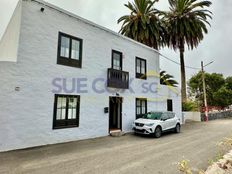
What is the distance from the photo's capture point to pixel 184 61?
72.6 ft

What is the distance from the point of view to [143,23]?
1872 centimetres

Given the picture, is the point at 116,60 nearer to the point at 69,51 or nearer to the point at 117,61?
the point at 117,61

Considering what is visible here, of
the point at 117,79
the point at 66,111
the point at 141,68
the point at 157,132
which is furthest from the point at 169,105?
the point at 66,111

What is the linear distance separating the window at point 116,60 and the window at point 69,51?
2923mm

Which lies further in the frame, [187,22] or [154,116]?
[187,22]

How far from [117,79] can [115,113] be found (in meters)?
2.71

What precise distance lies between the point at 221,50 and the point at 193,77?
1476 cm

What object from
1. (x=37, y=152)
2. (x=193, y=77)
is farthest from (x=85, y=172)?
(x=193, y=77)

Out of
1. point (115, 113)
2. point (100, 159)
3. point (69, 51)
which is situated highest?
point (69, 51)

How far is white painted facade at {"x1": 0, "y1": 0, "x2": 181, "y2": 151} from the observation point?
7426 mm

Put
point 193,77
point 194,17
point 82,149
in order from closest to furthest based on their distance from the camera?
point 82,149
point 194,17
point 193,77

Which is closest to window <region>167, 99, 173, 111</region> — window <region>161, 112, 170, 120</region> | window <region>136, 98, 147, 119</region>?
window <region>136, 98, 147, 119</region>

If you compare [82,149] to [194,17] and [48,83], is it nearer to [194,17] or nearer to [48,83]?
[48,83]

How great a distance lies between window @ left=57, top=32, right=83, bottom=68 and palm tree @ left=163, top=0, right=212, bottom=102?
14695 millimetres
